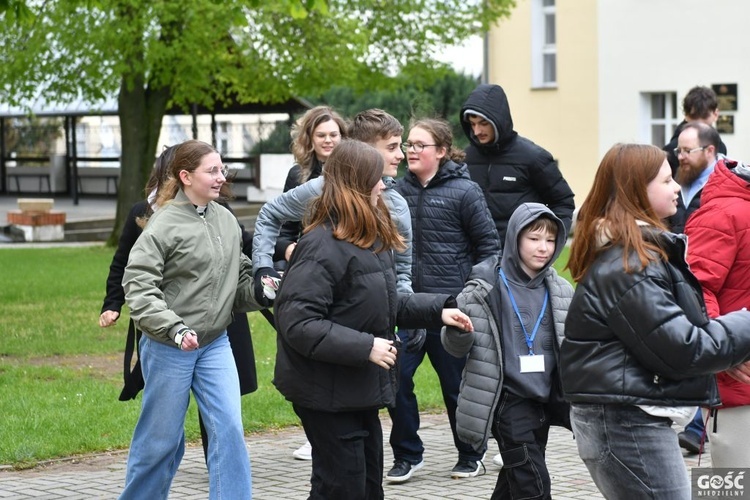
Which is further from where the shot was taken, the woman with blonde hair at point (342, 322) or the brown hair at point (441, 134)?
the brown hair at point (441, 134)

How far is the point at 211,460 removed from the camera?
18.8 ft

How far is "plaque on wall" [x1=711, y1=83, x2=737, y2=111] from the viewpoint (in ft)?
83.5

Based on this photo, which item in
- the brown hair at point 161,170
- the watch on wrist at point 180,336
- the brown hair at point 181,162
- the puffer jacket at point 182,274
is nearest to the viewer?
the watch on wrist at point 180,336

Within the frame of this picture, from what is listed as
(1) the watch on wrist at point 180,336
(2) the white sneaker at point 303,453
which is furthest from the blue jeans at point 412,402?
(1) the watch on wrist at point 180,336

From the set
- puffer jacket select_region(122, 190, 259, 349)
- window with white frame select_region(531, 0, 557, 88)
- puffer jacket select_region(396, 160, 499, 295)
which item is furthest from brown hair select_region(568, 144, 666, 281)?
window with white frame select_region(531, 0, 557, 88)

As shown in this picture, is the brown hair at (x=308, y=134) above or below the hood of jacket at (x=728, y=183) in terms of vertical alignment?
above

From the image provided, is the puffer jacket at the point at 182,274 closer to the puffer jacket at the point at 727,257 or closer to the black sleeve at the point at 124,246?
the black sleeve at the point at 124,246

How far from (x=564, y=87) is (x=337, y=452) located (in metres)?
24.7

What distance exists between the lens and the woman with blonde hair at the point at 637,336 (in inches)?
161

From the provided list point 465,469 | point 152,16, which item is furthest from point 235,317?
point 152,16

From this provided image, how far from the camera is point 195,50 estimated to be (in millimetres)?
20734

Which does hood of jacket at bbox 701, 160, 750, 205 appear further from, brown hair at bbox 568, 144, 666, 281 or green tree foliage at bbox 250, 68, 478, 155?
green tree foliage at bbox 250, 68, 478, 155

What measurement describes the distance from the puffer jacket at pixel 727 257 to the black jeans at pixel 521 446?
0.89 meters

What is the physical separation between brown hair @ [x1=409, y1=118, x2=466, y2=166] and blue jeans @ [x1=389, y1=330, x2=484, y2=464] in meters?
0.97
